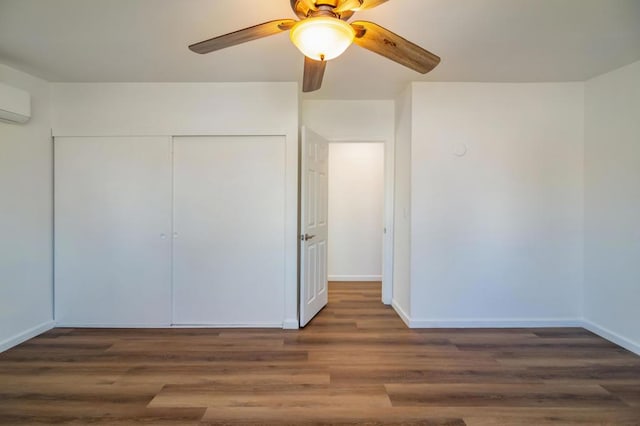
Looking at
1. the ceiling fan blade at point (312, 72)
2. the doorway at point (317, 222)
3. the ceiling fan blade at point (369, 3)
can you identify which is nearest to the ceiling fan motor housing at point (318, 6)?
the ceiling fan blade at point (369, 3)

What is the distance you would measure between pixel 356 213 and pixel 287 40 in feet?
10.7

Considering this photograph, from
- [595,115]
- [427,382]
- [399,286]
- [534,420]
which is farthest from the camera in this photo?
[399,286]

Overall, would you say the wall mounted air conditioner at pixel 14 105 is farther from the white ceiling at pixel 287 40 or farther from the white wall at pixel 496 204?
the white wall at pixel 496 204

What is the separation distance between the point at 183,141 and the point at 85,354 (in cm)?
202

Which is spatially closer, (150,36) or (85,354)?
(150,36)

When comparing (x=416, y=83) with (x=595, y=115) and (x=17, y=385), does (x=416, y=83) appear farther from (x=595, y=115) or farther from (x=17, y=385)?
(x=17, y=385)

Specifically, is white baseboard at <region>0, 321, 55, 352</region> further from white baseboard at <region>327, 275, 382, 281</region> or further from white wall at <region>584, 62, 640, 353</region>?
white wall at <region>584, 62, 640, 353</region>

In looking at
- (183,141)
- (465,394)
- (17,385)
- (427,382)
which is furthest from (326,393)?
(183,141)

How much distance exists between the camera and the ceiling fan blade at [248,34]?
159 cm

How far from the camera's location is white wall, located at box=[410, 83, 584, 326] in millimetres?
3238

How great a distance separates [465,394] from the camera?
2.15 metres

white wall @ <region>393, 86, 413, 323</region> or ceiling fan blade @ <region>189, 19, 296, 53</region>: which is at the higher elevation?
ceiling fan blade @ <region>189, 19, 296, 53</region>

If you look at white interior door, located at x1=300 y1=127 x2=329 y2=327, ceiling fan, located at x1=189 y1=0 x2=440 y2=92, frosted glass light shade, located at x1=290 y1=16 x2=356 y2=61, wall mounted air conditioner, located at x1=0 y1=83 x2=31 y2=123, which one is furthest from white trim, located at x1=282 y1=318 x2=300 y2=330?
wall mounted air conditioner, located at x1=0 y1=83 x2=31 y2=123

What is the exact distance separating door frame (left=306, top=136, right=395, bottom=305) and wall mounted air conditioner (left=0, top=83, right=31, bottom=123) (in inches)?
112
